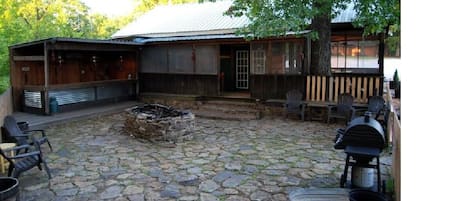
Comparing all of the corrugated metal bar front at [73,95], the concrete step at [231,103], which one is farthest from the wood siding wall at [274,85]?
the corrugated metal bar front at [73,95]

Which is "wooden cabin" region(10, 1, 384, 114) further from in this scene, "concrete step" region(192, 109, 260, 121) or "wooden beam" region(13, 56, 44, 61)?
"concrete step" region(192, 109, 260, 121)

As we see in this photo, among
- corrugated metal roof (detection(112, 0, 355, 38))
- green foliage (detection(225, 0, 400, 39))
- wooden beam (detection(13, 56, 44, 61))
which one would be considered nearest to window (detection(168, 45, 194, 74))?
corrugated metal roof (detection(112, 0, 355, 38))

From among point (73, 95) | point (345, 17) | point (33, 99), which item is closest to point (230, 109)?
point (345, 17)

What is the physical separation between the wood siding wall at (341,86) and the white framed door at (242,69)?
3840 millimetres

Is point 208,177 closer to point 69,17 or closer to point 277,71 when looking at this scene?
point 277,71

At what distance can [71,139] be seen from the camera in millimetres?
8188

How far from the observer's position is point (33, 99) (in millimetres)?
10812

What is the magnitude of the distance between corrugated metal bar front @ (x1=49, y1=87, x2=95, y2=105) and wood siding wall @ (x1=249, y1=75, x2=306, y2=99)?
5845 mm

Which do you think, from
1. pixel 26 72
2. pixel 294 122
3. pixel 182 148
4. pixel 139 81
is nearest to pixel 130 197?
pixel 182 148

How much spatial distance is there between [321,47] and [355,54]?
3.50 m

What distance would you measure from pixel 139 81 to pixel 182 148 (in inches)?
305

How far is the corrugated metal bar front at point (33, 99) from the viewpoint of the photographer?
10.6 meters

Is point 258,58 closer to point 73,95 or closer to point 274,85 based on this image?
point 274,85

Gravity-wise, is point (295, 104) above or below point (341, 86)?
below
